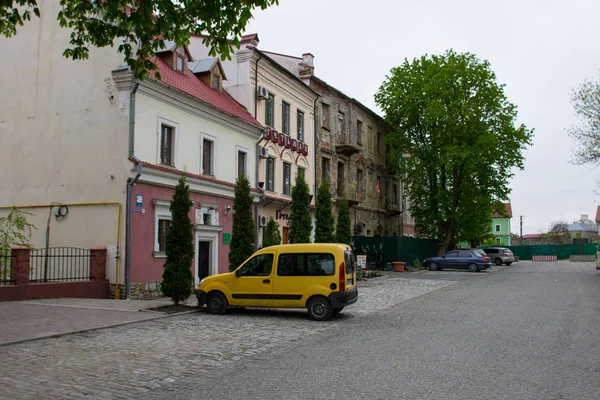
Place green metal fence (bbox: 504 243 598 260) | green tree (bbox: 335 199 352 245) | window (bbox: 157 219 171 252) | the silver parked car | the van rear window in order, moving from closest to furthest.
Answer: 1. the van rear window
2. window (bbox: 157 219 171 252)
3. green tree (bbox: 335 199 352 245)
4. the silver parked car
5. green metal fence (bbox: 504 243 598 260)

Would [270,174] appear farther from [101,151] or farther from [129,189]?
[129,189]

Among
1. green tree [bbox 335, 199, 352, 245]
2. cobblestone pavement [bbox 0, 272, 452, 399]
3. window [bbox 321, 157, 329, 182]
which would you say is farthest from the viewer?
window [bbox 321, 157, 329, 182]

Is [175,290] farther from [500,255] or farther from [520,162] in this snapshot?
[500,255]

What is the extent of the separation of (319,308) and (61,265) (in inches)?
351

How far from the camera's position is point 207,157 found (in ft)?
70.3

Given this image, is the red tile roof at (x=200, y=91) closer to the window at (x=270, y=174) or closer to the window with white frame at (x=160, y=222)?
the window at (x=270, y=174)

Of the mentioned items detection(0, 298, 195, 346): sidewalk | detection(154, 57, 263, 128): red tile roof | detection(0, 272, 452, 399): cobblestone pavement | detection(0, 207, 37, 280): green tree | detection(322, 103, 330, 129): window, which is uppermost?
detection(322, 103, 330, 129): window

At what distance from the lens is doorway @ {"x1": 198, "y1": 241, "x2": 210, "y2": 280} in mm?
20578

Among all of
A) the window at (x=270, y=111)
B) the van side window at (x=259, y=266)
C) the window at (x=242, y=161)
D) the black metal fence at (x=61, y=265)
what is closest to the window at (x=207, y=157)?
the window at (x=242, y=161)

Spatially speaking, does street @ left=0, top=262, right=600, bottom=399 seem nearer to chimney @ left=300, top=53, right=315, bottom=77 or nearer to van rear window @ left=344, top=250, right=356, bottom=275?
van rear window @ left=344, top=250, right=356, bottom=275

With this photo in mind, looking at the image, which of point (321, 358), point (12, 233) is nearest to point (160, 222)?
point (12, 233)

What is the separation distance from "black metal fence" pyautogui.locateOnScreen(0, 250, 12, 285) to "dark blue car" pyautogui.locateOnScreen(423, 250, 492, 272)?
98.6 ft

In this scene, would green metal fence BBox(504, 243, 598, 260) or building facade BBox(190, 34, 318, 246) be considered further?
green metal fence BBox(504, 243, 598, 260)

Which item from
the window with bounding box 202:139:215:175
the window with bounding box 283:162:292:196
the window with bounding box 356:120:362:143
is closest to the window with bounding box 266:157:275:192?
the window with bounding box 283:162:292:196
